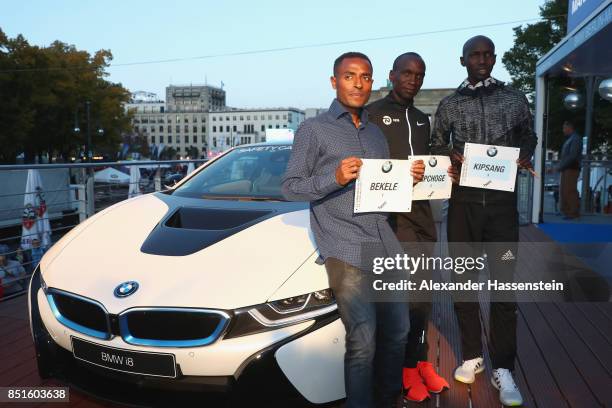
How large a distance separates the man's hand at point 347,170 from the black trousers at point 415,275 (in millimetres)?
826

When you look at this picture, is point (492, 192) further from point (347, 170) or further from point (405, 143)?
point (347, 170)

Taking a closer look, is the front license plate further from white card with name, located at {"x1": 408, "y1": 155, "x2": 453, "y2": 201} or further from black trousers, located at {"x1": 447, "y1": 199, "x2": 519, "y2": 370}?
black trousers, located at {"x1": 447, "y1": 199, "x2": 519, "y2": 370}

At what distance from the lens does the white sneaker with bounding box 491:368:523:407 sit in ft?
8.79

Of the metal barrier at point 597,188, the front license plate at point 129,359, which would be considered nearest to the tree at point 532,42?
the metal barrier at point 597,188

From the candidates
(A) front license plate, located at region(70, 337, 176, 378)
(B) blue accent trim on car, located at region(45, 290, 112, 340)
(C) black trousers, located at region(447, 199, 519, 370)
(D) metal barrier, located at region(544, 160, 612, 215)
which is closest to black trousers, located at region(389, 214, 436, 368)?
(C) black trousers, located at region(447, 199, 519, 370)

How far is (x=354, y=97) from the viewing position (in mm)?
2195

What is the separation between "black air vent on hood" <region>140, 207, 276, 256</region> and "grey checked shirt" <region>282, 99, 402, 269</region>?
67 cm

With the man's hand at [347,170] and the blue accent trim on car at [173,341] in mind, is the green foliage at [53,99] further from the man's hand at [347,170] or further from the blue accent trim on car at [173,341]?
the man's hand at [347,170]

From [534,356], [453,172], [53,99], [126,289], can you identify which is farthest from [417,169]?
[53,99]

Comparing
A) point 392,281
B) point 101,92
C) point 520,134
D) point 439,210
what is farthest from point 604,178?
point 101,92

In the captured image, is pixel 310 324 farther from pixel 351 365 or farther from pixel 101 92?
pixel 101 92

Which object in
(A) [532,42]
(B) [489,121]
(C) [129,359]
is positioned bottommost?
(C) [129,359]

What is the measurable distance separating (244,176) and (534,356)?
230 cm

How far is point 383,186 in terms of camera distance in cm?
214
